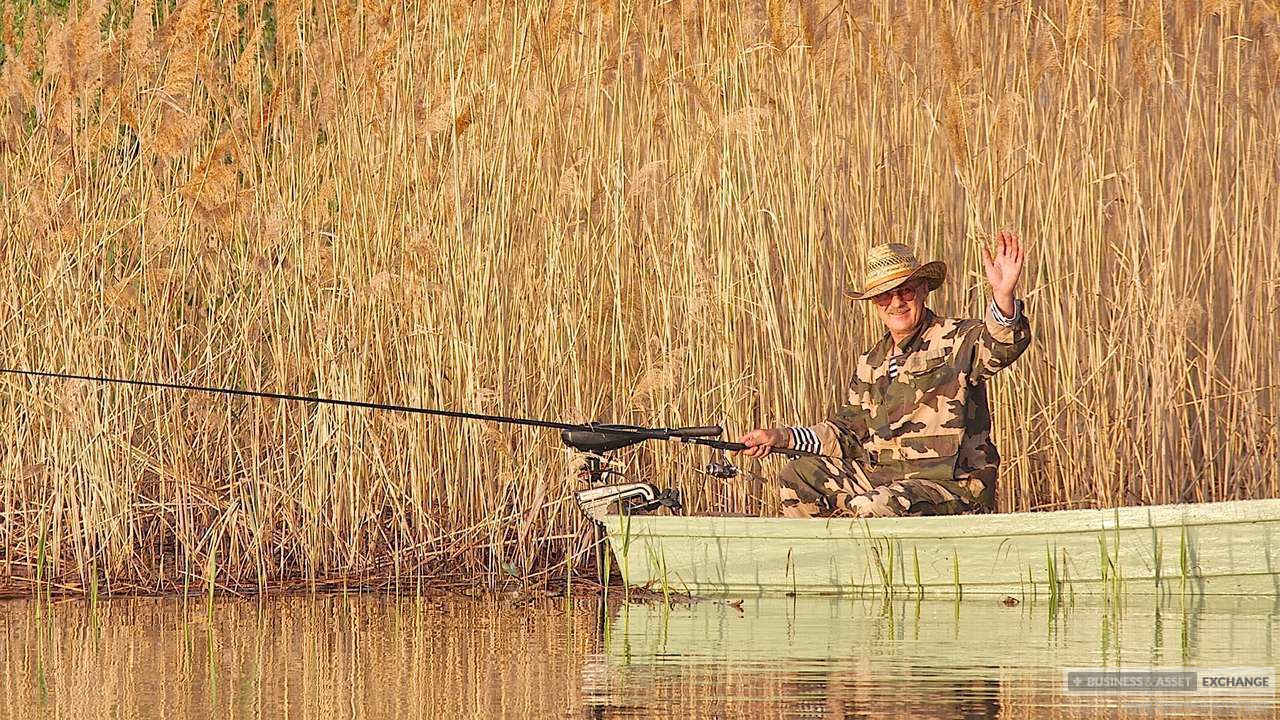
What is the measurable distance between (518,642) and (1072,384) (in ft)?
6.95

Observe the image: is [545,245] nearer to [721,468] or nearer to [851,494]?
[721,468]

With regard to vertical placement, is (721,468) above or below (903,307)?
below

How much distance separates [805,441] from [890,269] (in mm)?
598

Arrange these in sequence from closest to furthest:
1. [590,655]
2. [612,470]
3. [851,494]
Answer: [590,655] → [851,494] → [612,470]

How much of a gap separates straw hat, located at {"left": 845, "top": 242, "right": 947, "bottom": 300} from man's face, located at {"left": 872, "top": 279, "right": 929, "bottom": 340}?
36mm

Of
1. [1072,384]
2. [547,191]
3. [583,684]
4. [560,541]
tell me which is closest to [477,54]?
[547,191]

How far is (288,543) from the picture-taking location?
7145 millimetres

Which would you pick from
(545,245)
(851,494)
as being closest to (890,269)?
(851,494)

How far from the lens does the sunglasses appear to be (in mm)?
6574

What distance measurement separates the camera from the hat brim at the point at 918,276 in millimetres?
6520

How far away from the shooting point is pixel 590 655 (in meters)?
5.61

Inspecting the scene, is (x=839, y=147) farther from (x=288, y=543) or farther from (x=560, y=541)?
(x=288, y=543)

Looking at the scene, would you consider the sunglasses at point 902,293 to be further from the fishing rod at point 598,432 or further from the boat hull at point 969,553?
the boat hull at point 969,553

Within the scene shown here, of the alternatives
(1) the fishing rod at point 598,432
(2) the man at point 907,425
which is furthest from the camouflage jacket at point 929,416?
(1) the fishing rod at point 598,432
